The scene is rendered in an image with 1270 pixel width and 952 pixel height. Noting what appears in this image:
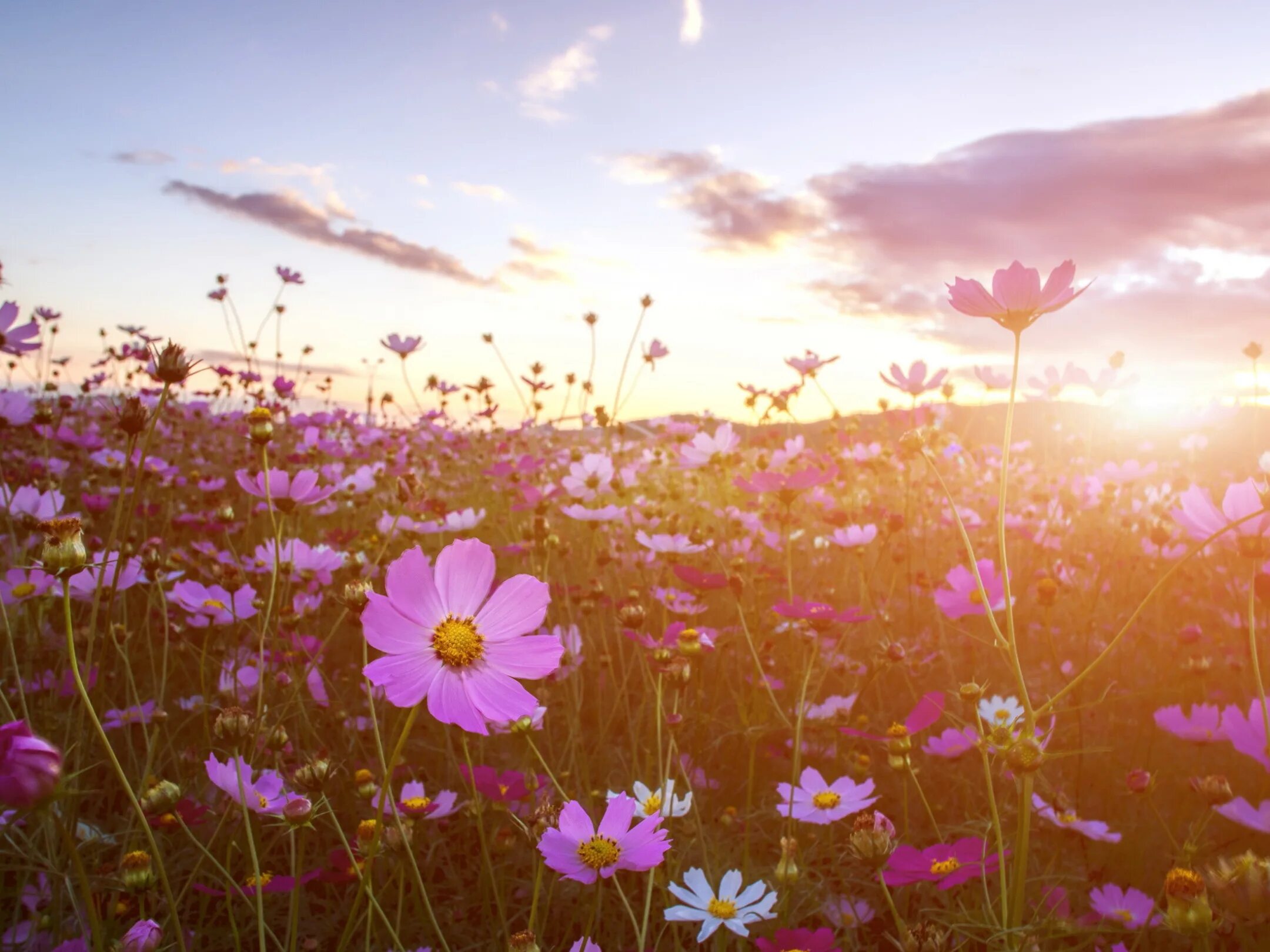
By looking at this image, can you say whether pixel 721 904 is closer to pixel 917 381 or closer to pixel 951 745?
pixel 951 745

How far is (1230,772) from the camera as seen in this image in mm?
1797

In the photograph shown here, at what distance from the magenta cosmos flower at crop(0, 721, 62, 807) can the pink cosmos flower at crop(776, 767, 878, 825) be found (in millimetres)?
913

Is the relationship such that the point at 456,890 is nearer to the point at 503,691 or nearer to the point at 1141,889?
the point at 503,691

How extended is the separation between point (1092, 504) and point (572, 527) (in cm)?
218

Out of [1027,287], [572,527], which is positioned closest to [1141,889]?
[1027,287]

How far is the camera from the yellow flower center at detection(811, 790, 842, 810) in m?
1.29

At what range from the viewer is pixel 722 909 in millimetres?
993

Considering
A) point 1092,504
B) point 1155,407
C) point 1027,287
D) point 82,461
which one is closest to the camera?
point 1027,287

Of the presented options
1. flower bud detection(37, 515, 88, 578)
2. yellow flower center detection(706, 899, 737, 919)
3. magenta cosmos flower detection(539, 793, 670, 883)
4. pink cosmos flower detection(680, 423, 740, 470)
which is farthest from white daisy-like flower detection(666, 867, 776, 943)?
pink cosmos flower detection(680, 423, 740, 470)

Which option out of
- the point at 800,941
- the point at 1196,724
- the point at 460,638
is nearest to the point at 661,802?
the point at 800,941

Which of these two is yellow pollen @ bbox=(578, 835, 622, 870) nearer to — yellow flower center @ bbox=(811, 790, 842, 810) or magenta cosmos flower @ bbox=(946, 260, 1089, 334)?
yellow flower center @ bbox=(811, 790, 842, 810)

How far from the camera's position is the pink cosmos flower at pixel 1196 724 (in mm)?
1528

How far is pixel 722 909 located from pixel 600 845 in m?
0.26

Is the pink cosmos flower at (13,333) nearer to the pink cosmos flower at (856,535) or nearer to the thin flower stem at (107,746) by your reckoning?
the thin flower stem at (107,746)
